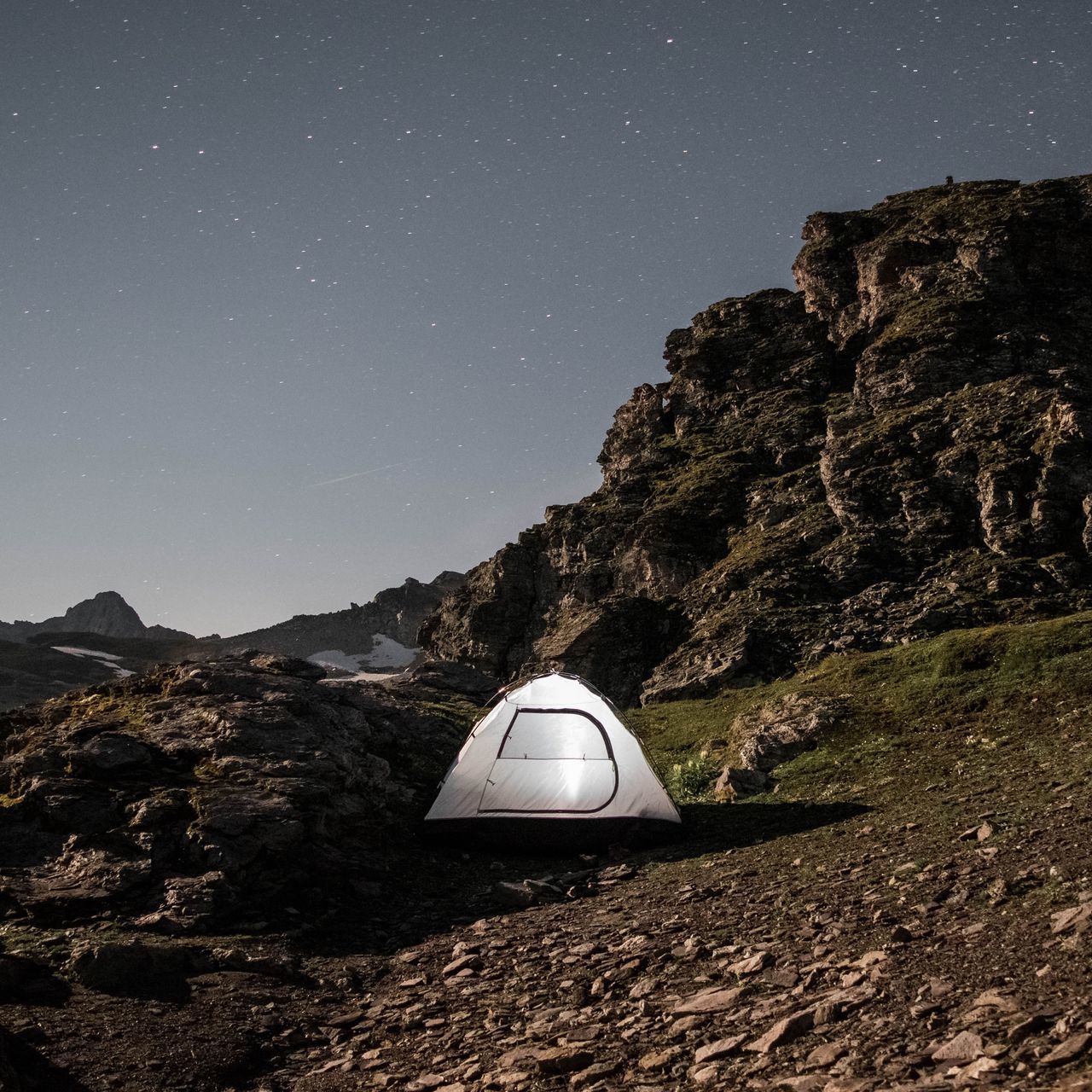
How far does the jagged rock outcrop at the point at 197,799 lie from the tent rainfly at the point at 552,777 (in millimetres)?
1811

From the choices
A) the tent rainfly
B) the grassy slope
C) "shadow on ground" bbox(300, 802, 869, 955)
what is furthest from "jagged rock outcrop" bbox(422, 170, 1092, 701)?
"shadow on ground" bbox(300, 802, 869, 955)

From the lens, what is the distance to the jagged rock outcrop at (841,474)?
3884cm

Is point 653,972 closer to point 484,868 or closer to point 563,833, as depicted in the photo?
point 484,868

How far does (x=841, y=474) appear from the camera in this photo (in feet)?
155

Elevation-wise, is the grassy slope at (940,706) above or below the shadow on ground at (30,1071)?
below

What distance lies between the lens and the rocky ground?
6211 millimetres

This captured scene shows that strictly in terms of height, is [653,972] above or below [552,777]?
below

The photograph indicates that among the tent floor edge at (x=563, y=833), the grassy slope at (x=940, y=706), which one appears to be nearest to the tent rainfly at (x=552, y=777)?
the tent floor edge at (x=563, y=833)

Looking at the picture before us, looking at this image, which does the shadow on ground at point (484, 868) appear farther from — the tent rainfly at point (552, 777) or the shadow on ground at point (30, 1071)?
the shadow on ground at point (30, 1071)

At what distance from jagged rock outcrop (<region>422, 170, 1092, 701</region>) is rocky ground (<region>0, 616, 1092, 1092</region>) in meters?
23.9

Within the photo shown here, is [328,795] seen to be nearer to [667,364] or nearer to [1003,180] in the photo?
[667,364]

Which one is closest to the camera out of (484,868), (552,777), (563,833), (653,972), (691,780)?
(653,972)

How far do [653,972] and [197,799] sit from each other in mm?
9451

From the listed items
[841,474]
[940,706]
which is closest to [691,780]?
[940,706]
